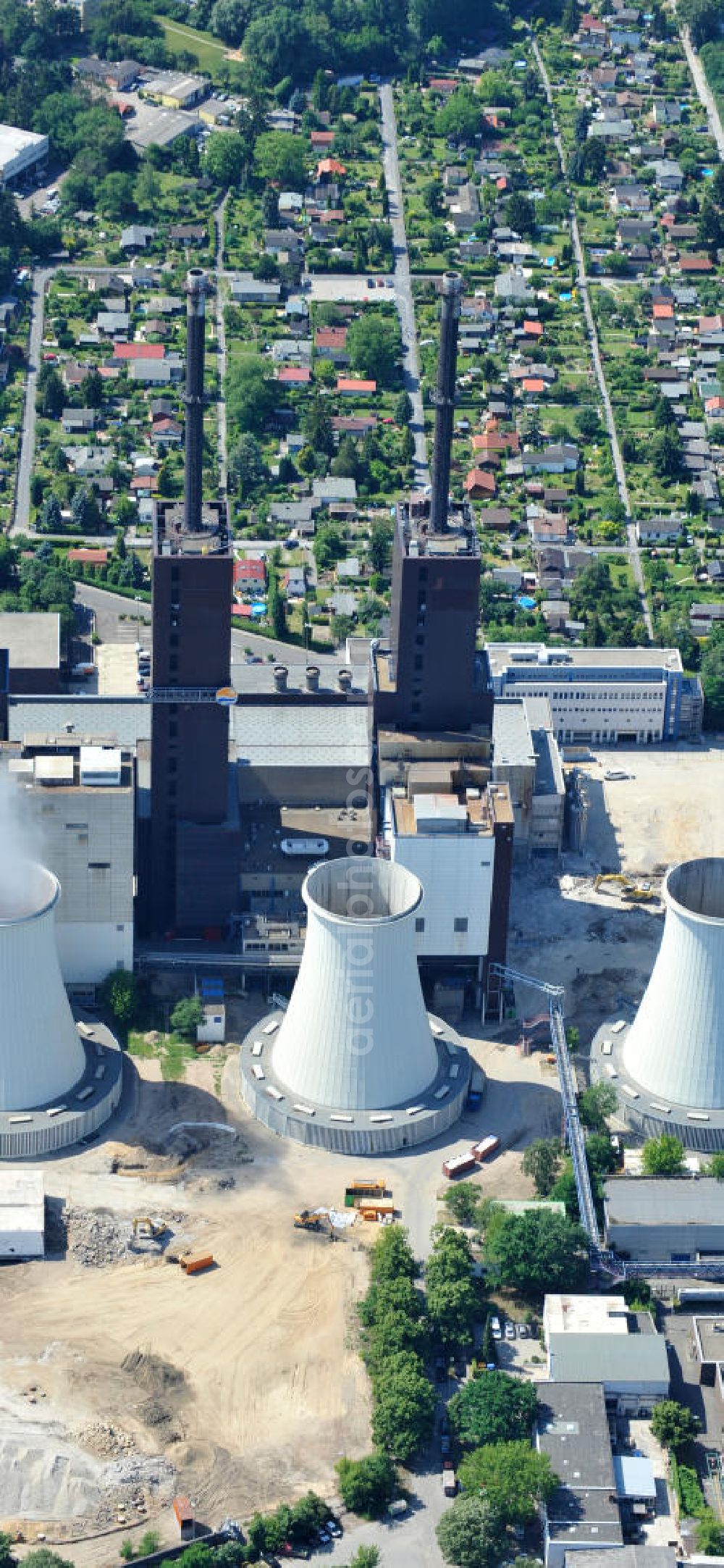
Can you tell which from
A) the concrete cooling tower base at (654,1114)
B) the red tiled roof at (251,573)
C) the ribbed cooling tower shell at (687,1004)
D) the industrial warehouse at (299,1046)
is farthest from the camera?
the red tiled roof at (251,573)

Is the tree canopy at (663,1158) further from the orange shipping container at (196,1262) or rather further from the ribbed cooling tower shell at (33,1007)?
the ribbed cooling tower shell at (33,1007)

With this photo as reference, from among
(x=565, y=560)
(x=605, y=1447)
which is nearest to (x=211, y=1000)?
(x=605, y=1447)

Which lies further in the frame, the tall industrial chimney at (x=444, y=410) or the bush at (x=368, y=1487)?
the tall industrial chimney at (x=444, y=410)

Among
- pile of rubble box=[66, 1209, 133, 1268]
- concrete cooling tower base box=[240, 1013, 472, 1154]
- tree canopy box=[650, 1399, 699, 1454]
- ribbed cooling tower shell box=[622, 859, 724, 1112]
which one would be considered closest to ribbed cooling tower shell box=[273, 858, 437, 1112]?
concrete cooling tower base box=[240, 1013, 472, 1154]

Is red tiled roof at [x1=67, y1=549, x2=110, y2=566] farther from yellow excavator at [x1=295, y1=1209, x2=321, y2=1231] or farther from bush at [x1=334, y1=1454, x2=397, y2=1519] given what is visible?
bush at [x1=334, y1=1454, x2=397, y2=1519]

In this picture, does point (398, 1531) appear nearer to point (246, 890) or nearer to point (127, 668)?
point (246, 890)

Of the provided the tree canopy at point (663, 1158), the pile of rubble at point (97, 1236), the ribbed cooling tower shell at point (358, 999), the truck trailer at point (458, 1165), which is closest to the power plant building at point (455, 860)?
the ribbed cooling tower shell at point (358, 999)

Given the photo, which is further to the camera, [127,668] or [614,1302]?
[127,668]
